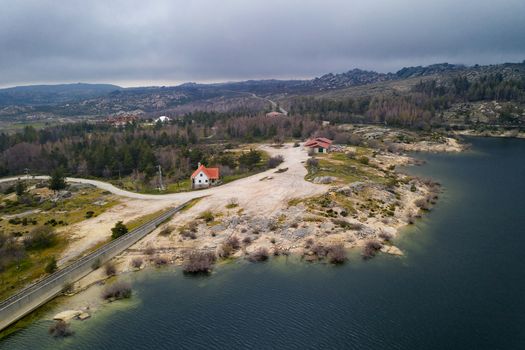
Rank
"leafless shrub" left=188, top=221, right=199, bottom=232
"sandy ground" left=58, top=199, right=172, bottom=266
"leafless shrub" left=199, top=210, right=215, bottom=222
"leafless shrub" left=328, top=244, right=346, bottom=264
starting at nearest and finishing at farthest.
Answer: "leafless shrub" left=328, top=244, right=346, bottom=264
"sandy ground" left=58, top=199, right=172, bottom=266
"leafless shrub" left=188, top=221, right=199, bottom=232
"leafless shrub" left=199, top=210, right=215, bottom=222

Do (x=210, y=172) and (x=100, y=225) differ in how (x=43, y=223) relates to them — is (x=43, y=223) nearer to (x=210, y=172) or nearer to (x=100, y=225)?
(x=100, y=225)

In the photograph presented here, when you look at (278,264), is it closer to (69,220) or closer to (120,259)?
(120,259)

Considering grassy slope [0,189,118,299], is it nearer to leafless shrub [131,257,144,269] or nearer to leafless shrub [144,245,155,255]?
leafless shrub [131,257,144,269]

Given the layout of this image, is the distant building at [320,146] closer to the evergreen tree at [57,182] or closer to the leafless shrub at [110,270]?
the evergreen tree at [57,182]

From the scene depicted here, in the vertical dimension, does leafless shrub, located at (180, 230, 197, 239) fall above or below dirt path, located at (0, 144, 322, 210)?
below

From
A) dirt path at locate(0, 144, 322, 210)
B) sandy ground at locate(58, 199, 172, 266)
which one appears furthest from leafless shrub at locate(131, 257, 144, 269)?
dirt path at locate(0, 144, 322, 210)

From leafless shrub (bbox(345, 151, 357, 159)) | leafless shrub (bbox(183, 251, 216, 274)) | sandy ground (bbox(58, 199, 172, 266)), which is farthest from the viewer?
leafless shrub (bbox(345, 151, 357, 159))

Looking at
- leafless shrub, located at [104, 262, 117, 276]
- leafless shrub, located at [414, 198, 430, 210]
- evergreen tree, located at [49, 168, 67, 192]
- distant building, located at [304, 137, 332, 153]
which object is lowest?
leafless shrub, located at [104, 262, 117, 276]

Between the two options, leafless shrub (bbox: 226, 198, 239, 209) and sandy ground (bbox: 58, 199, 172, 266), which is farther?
leafless shrub (bbox: 226, 198, 239, 209)
